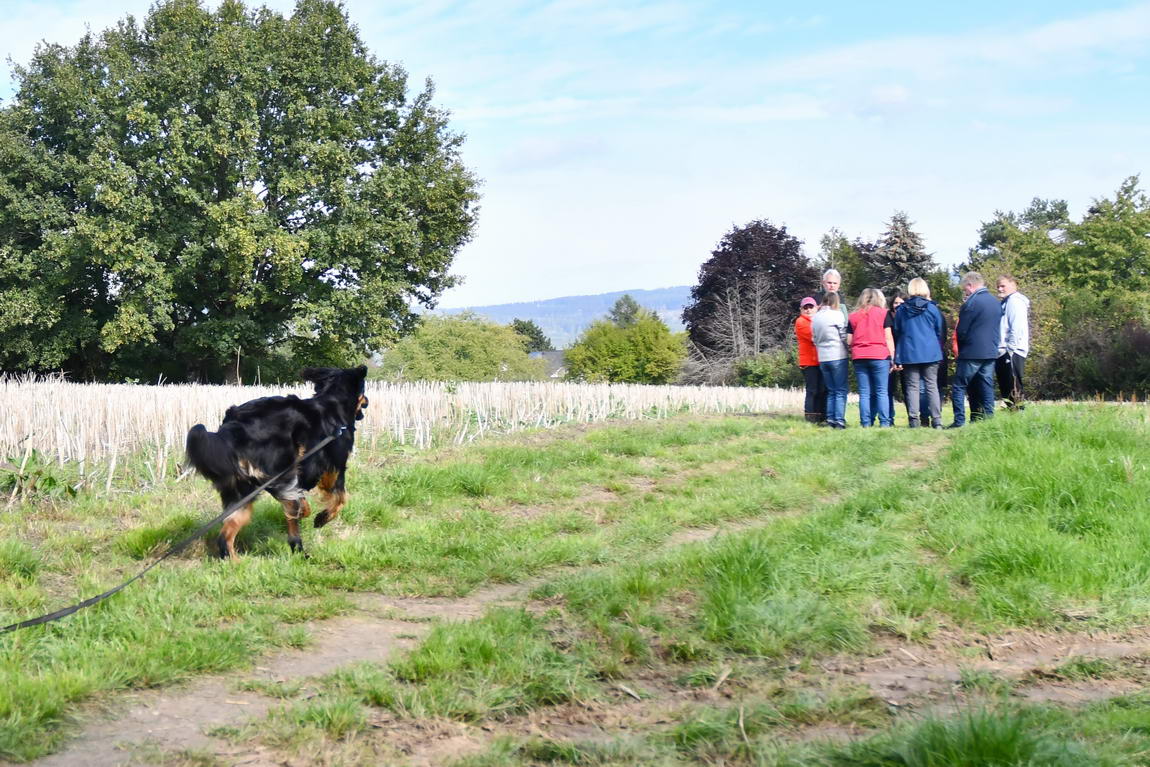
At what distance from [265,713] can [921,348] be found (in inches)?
433

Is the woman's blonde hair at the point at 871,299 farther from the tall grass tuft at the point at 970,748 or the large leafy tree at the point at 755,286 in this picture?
the large leafy tree at the point at 755,286

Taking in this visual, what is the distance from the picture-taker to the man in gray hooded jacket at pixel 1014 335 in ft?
40.4

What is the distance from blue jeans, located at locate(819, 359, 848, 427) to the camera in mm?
13242

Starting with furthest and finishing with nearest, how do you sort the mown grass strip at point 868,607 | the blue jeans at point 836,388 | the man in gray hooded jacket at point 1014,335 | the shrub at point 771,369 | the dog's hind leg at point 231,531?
1. the shrub at point 771,369
2. the blue jeans at point 836,388
3. the man in gray hooded jacket at point 1014,335
4. the dog's hind leg at point 231,531
5. the mown grass strip at point 868,607

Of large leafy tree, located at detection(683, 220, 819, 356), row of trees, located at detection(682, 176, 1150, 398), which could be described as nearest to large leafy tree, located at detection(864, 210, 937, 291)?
row of trees, located at detection(682, 176, 1150, 398)

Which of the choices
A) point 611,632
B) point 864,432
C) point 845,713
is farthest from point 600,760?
point 864,432

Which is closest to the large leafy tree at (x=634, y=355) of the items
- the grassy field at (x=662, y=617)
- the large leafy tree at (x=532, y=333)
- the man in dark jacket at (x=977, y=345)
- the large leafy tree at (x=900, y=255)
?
the large leafy tree at (x=900, y=255)

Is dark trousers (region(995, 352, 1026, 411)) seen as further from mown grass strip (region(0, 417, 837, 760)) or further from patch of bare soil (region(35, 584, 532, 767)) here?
patch of bare soil (region(35, 584, 532, 767))

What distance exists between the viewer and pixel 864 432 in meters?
12.1

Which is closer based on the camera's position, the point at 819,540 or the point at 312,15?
the point at 819,540

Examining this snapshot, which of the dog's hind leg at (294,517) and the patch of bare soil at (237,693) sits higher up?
the dog's hind leg at (294,517)

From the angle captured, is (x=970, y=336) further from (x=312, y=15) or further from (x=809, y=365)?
(x=312, y=15)

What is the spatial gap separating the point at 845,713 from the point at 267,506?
5489mm

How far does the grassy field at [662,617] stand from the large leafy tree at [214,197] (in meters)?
26.2
